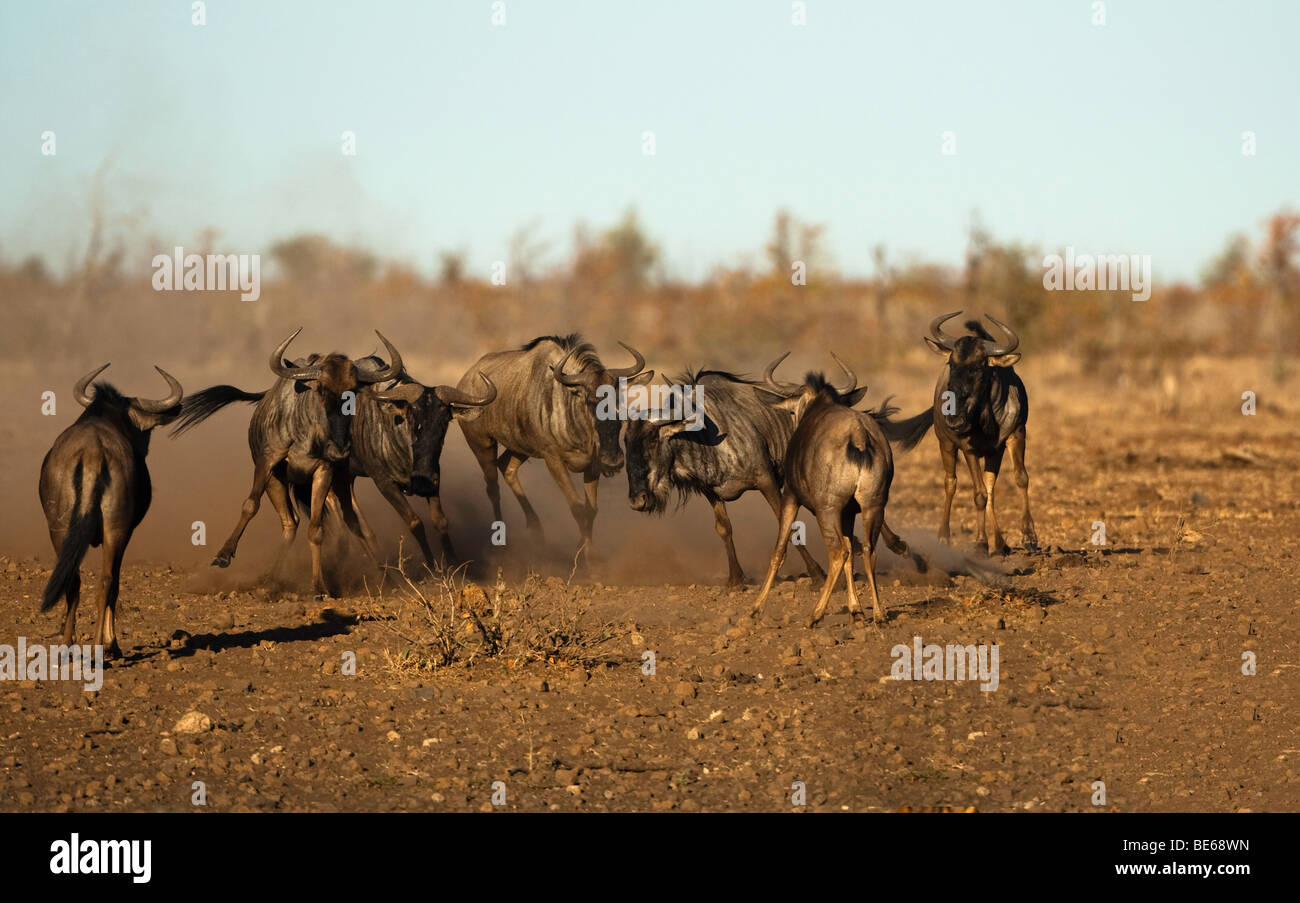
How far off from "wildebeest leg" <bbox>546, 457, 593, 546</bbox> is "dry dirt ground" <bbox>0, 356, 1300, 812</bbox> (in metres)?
0.36

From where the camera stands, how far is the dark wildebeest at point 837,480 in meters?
9.53

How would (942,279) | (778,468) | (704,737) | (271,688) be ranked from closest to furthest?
(704,737)
(271,688)
(778,468)
(942,279)

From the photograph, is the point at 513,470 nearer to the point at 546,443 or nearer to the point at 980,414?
the point at 546,443

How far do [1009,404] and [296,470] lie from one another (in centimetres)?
630

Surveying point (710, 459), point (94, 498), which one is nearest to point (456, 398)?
point (710, 459)

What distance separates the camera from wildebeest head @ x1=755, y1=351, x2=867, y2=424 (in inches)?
407

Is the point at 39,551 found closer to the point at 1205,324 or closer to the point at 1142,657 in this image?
the point at 1142,657

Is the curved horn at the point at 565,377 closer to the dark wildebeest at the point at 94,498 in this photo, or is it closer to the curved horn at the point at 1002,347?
the curved horn at the point at 1002,347

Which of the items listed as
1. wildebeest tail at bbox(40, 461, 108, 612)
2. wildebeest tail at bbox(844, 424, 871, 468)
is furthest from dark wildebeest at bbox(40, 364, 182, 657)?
wildebeest tail at bbox(844, 424, 871, 468)

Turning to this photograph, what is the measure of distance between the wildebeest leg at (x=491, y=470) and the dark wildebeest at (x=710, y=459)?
10.2 feet

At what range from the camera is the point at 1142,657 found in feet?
30.3

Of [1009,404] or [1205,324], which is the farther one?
[1205,324]

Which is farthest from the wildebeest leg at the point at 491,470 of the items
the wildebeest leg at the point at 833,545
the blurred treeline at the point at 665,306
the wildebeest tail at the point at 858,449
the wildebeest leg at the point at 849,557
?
the blurred treeline at the point at 665,306
